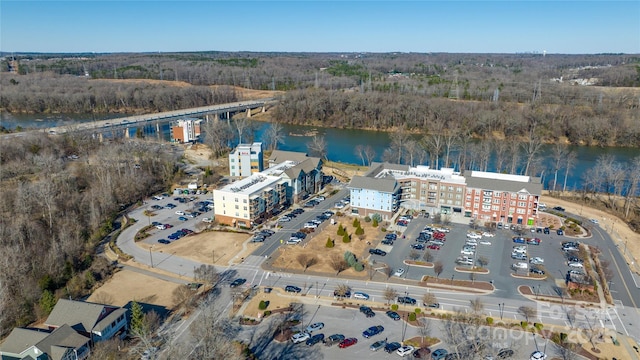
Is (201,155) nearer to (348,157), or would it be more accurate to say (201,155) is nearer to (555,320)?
(348,157)

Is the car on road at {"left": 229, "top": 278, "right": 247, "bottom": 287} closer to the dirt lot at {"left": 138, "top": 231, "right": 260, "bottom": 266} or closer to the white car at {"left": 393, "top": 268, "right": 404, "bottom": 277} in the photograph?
the dirt lot at {"left": 138, "top": 231, "right": 260, "bottom": 266}

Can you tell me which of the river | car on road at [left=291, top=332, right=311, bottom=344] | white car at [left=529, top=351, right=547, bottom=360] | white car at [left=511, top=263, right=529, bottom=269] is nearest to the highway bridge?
the river

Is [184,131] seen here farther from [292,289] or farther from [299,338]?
[299,338]

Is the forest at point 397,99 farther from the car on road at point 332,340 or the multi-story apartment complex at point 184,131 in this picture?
the car on road at point 332,340

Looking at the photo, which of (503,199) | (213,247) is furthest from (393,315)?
(503,199)

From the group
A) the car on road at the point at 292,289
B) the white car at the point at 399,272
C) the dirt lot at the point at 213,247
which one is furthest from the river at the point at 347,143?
the car on road at the point at 292,289

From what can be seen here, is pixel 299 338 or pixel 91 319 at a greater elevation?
pixel 91 319
